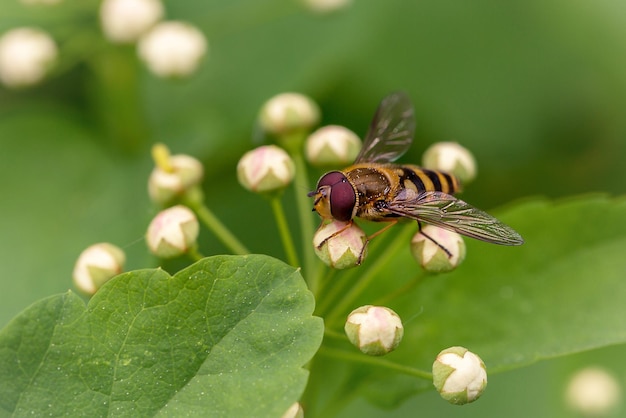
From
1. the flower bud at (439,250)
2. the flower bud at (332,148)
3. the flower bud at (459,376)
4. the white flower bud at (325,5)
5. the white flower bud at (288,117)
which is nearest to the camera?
the flower bud at (459,376)

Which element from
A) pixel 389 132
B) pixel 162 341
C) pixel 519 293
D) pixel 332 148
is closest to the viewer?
pixel 162 341

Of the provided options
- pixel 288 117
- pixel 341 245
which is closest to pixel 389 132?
pixel 288 117

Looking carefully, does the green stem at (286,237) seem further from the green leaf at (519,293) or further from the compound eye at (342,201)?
the green leaf at (519,293)

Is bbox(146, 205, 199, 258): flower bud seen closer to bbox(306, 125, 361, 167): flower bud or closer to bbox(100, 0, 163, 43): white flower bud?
bbox(306, 125, 361, 167): flower bud

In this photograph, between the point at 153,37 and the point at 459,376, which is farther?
the point at 153,37

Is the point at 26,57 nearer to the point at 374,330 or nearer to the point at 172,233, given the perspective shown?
the point at 172,233

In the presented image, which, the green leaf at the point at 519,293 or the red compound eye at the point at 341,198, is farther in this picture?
the green leaf at the point at 519,293

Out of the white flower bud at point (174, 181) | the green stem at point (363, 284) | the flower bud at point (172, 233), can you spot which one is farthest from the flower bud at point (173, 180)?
the green stem at point (363, 284)
